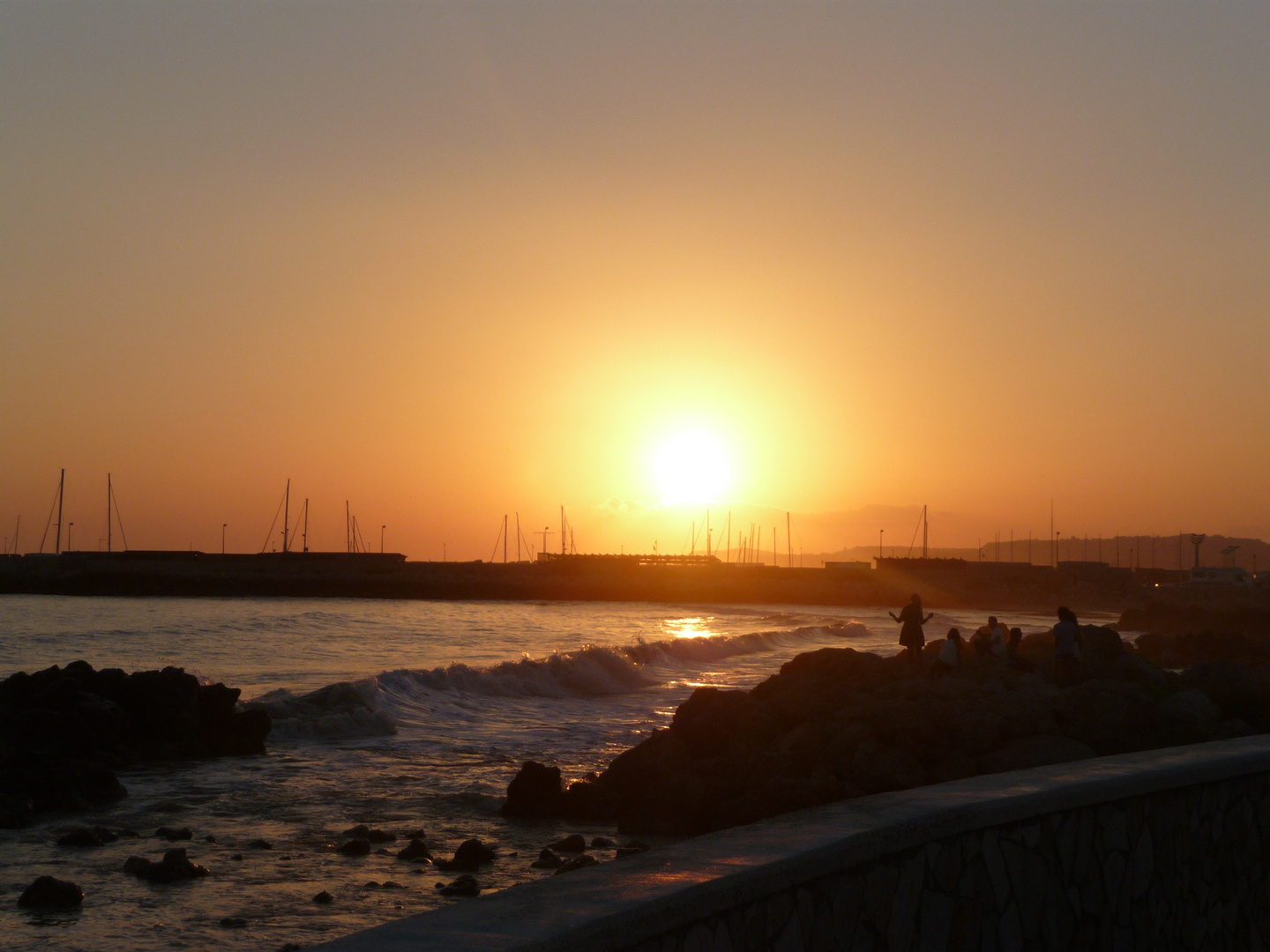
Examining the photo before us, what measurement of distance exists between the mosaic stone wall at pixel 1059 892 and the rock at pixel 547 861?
5.48 meters

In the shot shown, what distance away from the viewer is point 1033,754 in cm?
1009

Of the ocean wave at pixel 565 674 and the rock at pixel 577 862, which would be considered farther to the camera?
→ the ocean wave at pixel 565 674

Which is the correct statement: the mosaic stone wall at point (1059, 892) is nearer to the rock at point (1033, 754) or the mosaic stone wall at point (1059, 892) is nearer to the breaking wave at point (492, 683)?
the rock at point (1033, 754)

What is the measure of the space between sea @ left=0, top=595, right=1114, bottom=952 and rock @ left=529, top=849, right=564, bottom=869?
0.64ft

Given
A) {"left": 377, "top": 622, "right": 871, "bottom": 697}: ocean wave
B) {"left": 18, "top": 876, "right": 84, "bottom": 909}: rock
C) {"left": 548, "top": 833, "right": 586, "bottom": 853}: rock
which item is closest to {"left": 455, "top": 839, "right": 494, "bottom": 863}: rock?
{"left": 548, "top": 833, "right": 586, "bottom": 853}: rock

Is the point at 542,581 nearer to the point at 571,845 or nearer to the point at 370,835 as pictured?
the point at 370,835

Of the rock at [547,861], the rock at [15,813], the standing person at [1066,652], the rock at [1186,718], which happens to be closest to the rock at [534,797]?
the rock at [547,861]

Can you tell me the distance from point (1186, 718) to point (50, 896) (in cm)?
1111

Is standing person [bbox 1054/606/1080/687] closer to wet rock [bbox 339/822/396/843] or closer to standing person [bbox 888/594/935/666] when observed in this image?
standing person [bbox 888/594/935/666]

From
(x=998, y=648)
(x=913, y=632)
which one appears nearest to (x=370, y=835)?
(x=913, y=632)

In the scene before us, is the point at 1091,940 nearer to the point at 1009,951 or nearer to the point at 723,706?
the point at 1009,951

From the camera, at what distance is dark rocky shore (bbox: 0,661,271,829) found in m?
12.4

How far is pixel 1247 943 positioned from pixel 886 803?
2777 millimetres

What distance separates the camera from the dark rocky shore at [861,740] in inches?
408
